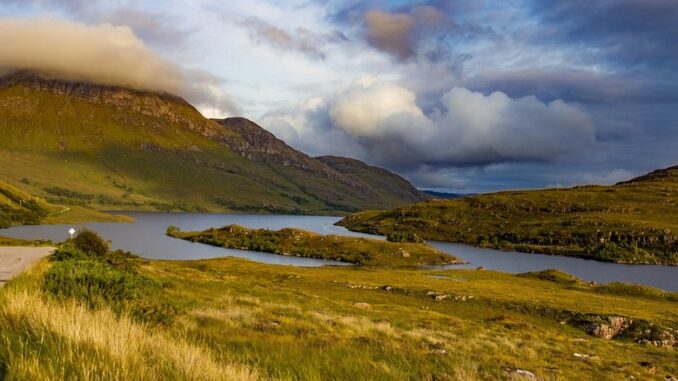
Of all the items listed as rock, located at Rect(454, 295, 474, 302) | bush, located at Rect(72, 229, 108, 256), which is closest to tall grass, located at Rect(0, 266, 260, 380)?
bush, located at Rect(72, 229, 108, 256)

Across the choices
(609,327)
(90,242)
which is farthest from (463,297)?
(90,242)

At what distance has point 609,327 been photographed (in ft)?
181

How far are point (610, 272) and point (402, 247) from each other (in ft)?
Result: 229

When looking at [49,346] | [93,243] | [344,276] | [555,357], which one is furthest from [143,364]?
[344,276]

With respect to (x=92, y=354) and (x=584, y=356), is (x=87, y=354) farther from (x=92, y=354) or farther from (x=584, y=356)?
(x=584, y=356)

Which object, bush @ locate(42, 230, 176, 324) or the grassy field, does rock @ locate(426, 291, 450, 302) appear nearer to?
the grassy field

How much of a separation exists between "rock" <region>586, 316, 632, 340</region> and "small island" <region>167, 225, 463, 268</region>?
9688 centimetres

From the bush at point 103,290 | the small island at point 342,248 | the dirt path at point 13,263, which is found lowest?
the small island at point 342,248

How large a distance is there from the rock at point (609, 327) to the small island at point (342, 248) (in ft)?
318

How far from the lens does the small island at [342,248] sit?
6383 inches

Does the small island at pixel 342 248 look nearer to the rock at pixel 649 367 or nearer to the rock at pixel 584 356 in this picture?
the rock at pixel 584 356

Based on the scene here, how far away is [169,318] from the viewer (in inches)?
598

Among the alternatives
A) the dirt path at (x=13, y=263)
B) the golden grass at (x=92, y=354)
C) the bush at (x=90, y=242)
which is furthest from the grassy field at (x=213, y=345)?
the bush at (x=90, y=242)

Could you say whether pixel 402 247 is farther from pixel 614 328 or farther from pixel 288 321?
pixel 288 321
